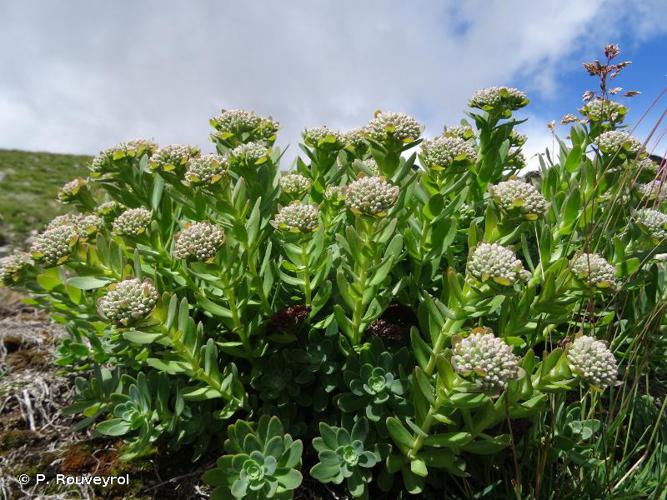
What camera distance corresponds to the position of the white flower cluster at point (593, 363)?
5.54 ft

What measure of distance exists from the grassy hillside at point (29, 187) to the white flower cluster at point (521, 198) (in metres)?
3.82

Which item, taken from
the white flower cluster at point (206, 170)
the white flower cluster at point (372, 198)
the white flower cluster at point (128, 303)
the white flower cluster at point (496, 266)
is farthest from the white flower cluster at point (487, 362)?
the white flower cluster at point (206, 170)

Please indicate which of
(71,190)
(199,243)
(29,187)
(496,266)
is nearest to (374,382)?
(496,266)

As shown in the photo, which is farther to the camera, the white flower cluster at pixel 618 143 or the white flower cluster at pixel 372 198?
the white flower cluster at pixel 618 143

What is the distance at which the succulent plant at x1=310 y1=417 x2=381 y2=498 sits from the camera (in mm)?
1960

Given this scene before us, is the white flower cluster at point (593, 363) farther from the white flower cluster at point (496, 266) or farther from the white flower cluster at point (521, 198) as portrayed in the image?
the white flower cluster at point (521, 198)

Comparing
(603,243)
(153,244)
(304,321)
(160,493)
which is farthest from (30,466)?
(603,243)

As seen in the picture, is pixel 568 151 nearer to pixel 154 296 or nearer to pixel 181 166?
pixel 181 166

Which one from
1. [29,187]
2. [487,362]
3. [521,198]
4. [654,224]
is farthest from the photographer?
[29,187]

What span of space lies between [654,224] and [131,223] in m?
2.50

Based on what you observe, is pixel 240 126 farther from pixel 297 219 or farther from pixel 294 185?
pixel 297 219

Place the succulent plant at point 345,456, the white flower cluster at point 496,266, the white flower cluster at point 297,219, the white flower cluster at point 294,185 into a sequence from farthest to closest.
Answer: the white flower cluster at point 294,185
the white flower cluster at point 297,219
the succulent plant at point 345,456
the white flower cluster at point 496,266

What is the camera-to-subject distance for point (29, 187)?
12734 millimetres

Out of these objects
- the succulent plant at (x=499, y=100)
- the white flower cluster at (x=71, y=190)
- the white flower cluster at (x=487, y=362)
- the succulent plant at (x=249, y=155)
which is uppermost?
the succulent plant at (x=499, y=100)
